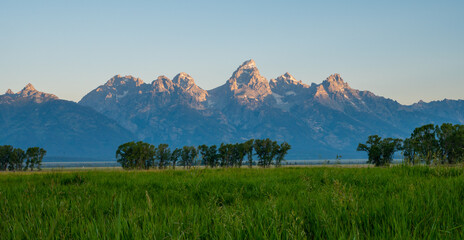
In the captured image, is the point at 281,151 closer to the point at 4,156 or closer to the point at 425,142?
the point at 425,142

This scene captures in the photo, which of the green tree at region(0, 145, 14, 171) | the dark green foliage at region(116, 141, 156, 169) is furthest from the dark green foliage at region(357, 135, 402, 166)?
the green tree at region(0, 145, 14, 171)

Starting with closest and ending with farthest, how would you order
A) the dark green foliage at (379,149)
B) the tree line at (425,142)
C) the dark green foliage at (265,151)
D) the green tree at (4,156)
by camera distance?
1. the tree line at (425,142)
2. the dark green foliage at (379,149)
3. the dark green foliage at (265,151)
4. the green tree at (4,156)

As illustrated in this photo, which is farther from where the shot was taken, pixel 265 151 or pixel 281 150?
pixel 265 151

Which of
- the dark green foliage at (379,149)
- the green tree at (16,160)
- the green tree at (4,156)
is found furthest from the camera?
the green tree at (16,160)

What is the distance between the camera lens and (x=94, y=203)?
589 cm

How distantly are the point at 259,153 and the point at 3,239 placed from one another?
159 m

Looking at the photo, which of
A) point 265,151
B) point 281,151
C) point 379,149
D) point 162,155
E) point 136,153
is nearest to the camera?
point 379,149

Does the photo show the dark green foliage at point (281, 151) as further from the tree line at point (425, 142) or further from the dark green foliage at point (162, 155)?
the dark green foliage at point (162, 155)

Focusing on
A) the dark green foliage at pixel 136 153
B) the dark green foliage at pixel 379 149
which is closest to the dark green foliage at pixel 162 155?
the dark green foliage at pixel 136 153

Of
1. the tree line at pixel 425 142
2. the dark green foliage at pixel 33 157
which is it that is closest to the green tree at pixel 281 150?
the tree line at pixel 425 142

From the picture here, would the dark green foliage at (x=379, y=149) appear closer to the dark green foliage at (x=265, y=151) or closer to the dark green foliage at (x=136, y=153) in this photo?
the dark green foliage at (x=265, y=151)

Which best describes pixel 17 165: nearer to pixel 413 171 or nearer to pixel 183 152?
pixel 183 152

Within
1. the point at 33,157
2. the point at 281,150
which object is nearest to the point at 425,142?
the point at 281,150

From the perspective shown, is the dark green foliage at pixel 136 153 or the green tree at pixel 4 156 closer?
the dark green foliage at pixel 136 153
